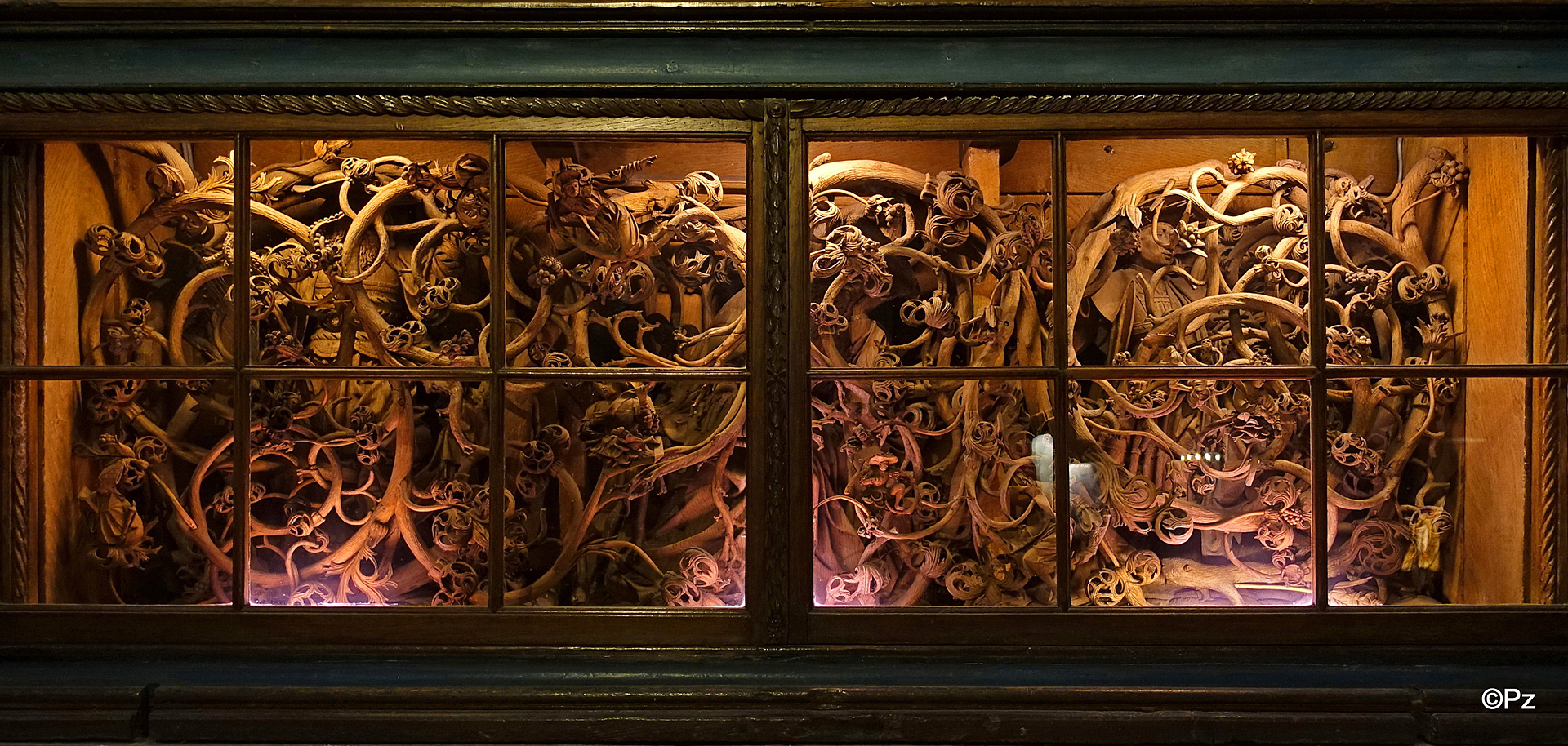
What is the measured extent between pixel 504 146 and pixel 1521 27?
2272 millimetres

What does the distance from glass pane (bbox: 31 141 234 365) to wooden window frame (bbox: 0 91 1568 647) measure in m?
0.06

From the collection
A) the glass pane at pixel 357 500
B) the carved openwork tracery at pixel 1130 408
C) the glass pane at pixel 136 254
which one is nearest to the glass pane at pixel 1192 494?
the carved openwork tracery at pixel 1130 408

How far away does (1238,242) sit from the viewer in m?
2.12

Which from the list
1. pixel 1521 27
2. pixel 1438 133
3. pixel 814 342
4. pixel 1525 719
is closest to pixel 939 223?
pixel 814 342

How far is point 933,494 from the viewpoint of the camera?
6.89ft

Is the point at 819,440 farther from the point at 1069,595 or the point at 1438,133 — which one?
the point at 1438,133

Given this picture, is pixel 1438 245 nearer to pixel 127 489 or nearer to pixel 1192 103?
pixel 1192 103

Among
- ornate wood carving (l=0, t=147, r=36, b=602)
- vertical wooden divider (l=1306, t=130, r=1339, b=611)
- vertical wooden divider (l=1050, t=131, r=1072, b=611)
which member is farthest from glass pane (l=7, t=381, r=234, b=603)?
vertical wooden divider (l=1306, t=130, r=1339, b=611)

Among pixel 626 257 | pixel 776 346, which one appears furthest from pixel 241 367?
pixel 776 346

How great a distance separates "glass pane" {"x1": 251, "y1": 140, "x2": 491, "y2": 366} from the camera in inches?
82.5

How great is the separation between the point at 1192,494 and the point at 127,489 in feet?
8.03

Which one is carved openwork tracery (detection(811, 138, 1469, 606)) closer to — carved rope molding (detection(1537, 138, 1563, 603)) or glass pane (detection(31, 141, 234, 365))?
carved rope molding (detection(1537, 138, 1563, 603))

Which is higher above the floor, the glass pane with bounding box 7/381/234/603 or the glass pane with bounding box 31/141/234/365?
the glass pane with bounding box 31/141/234/365

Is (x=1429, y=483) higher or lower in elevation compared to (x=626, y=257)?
lower
